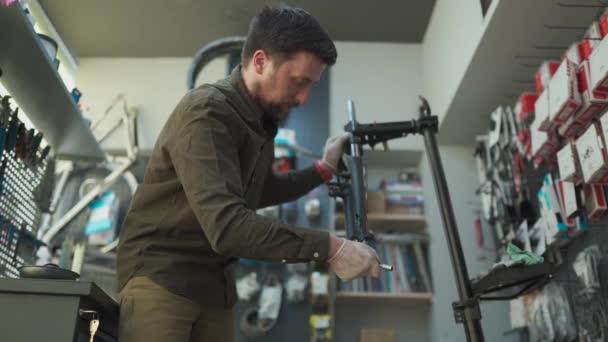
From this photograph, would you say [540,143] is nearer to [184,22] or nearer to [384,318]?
[384,318]

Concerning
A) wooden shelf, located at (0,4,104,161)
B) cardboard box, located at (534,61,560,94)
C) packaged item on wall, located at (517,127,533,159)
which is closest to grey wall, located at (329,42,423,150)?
packaged item on wall, located at (517,127,533,159)

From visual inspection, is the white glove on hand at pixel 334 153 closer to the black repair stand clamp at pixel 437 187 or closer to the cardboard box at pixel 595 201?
the black repair stand clamp at pixel 437 187

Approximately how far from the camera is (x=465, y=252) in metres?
3.21

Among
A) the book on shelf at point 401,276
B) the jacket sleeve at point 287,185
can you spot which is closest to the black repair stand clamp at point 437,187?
the jacket sleeve at point 287,185

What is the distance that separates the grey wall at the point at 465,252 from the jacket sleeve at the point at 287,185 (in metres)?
1.52

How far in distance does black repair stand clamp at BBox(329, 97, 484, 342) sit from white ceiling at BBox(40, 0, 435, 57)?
5.71 feet

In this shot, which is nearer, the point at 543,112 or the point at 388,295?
the point at 543,112

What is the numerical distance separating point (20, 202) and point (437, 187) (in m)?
1.46

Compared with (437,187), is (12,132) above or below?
above

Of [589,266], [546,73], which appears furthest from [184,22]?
[589,266]

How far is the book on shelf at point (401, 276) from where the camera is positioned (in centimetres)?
330

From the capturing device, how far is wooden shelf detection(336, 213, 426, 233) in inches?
134

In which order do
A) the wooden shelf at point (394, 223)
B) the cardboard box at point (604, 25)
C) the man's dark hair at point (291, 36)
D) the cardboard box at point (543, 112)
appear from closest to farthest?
the man's dark hair at point (291, 36)
the cardboard box at point (604, 25)
the cardboard box at point (543, 112)
the wooden shelf at point (394, 223)

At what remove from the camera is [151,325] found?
1.32 metres
